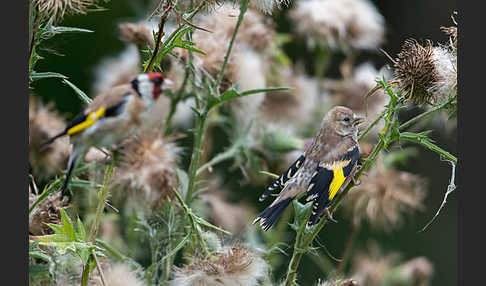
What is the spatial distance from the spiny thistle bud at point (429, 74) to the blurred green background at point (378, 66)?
707mm

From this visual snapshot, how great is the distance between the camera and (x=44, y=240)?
0.86 metres

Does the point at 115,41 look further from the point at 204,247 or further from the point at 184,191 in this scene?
the point at 204,247

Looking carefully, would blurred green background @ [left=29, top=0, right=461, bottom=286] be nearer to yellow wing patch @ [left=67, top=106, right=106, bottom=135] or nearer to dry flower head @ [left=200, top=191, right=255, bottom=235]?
dry flower head @ [left=200, top=191, right=255, bottom=235]

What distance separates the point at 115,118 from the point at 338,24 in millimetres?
1119

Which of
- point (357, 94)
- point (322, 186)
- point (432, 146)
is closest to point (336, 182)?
point (322, 186)

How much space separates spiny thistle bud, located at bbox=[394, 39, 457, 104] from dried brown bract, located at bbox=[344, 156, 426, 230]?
0.62 meters

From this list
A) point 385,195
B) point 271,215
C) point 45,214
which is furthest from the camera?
point 385,195

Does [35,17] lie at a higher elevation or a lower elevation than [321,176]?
higher

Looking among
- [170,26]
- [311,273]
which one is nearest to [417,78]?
[170,26]

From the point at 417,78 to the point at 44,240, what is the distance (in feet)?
1.75

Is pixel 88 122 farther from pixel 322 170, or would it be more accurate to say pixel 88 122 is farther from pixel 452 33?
pixel 452 33

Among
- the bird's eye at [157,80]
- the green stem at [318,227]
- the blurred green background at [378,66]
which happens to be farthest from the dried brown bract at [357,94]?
the bird's eye at [157,80]

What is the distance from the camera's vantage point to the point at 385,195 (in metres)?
1.56

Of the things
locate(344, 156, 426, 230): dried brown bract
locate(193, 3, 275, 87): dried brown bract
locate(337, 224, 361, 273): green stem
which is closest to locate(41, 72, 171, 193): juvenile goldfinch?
locate(193, 3, 275, 87): dried brown bract
